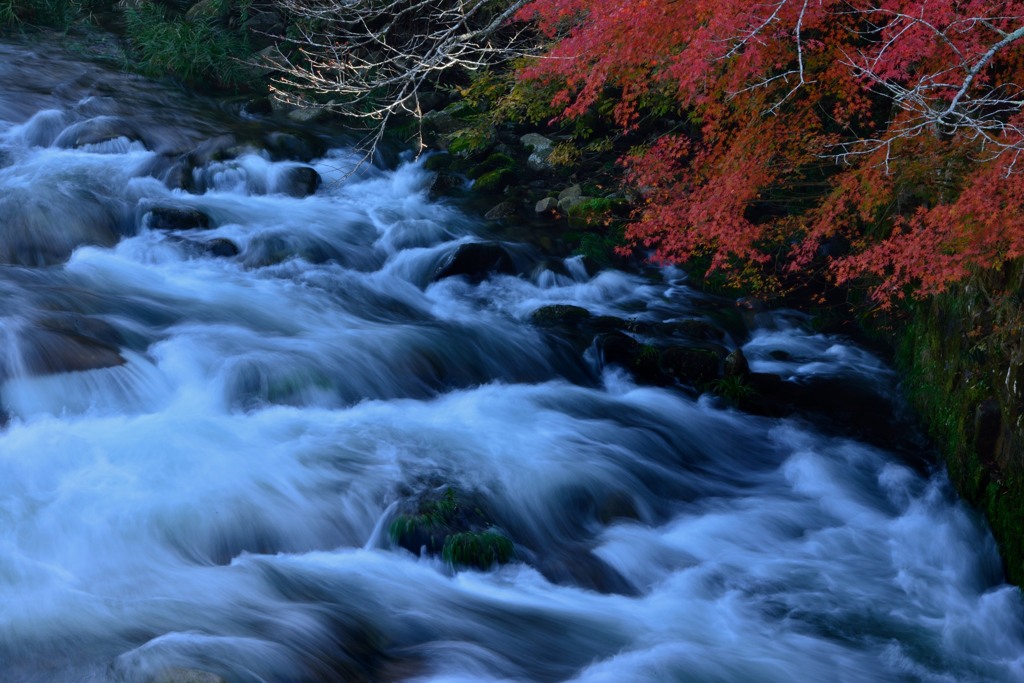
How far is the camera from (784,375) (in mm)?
8234

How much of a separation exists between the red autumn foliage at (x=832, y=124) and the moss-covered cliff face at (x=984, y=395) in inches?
12.3

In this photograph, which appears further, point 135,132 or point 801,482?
point 135,132

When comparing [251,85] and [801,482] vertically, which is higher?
[251,85]

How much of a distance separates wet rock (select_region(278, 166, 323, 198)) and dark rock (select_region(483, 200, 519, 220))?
7.78ft

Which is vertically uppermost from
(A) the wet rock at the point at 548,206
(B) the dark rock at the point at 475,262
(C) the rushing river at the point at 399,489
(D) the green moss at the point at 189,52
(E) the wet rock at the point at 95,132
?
(D) the green moss at the point at 189,52

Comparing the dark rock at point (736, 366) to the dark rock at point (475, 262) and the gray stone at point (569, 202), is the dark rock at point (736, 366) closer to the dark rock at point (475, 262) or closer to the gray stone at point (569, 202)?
the dark rock at point (475, 262)

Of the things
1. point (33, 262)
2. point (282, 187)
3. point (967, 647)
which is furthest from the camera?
point (282, 187)

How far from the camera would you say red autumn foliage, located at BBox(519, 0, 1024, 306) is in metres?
5.77

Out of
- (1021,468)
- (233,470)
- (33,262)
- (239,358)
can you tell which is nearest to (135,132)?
(33,262)

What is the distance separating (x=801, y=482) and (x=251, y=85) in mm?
11783

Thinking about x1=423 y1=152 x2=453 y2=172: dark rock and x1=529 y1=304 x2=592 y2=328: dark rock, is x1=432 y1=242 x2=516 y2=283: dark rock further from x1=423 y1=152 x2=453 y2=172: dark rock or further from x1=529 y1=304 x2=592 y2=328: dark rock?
x1=423 y1=152 x2=453 y2=172: dark rock

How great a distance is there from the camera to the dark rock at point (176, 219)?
943 centimetres

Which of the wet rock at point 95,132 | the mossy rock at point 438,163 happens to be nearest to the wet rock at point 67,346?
the wet rock at point 95,132

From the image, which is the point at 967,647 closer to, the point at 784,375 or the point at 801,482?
the point at 801,482
